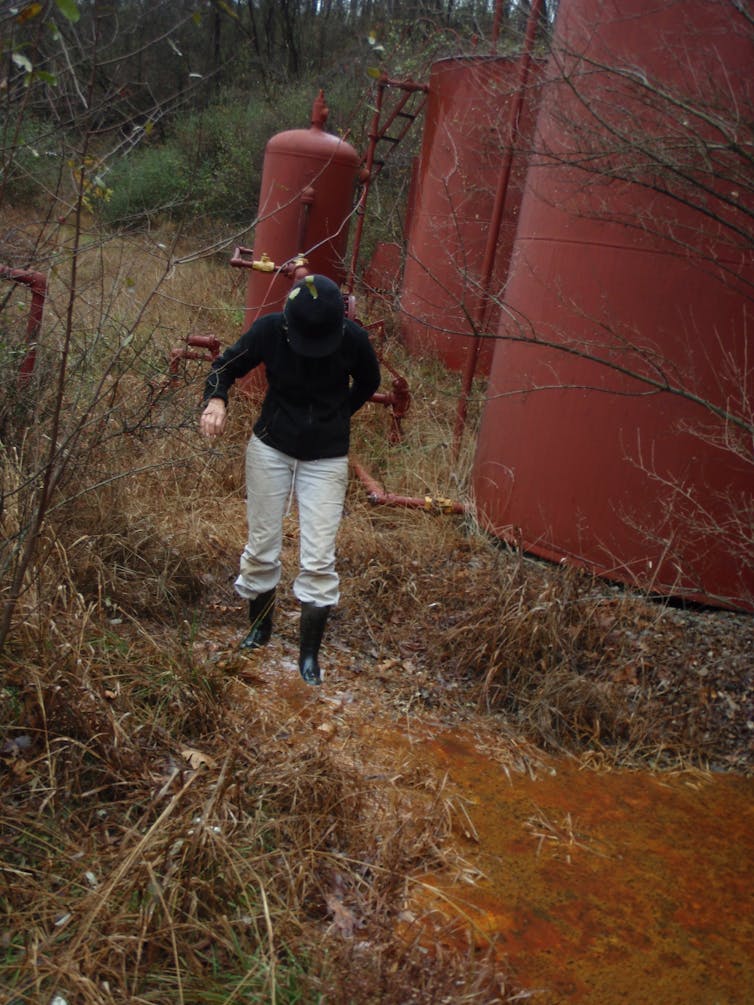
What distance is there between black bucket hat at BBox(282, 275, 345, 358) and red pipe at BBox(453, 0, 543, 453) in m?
1.13

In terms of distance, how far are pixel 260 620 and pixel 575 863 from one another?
75.1 inches

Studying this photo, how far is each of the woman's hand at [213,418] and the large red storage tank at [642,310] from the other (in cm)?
139

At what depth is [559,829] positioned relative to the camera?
379 cm

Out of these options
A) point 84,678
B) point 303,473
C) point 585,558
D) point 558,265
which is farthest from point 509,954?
point 558,265

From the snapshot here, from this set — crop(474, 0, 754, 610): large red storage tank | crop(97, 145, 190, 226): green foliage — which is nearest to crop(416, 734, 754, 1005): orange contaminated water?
crop(474, 0, 754, 610): large red storage tank

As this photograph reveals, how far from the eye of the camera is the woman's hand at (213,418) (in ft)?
13.6

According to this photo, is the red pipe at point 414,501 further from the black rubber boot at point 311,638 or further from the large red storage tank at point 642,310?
the black rubber boot at point 311,638

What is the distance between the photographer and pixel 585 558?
214 inches

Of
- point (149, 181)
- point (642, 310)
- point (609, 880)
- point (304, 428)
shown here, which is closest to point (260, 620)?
point (304, 428)

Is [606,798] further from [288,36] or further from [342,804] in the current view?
[288,36]

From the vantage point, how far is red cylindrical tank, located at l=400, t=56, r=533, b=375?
8.62 metres

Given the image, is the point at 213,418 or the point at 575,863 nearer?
the point at 575,863

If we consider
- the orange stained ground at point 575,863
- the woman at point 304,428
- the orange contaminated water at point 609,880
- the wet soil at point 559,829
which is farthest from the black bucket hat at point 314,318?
the orange contaminated water at point 609,880

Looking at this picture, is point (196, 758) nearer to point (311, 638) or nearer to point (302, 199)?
point (311, 638)
